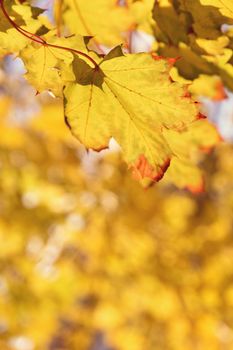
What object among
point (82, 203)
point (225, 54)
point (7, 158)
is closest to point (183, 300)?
point (82, 203)

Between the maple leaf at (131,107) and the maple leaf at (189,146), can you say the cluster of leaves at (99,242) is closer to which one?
the maple leaf at (189,146)

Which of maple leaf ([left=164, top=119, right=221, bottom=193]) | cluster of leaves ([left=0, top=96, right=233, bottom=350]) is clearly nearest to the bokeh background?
cluster of leaves ([left=0, top=96, right=233, bottom=350])

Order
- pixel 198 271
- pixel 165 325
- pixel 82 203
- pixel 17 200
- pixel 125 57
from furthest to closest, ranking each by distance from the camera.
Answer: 1. pixel 165 325
2. pixel 198 271
3. pixel 82 203
4. pixel 17 200
5. pixel 125 57

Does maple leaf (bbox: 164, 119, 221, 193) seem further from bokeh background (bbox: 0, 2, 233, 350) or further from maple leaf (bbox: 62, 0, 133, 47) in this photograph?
bokeh background (bbox: 0, 2, 233, 350)

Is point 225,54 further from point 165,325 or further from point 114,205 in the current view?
point 165,325

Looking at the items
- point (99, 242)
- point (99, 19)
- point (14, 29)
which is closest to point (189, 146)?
point (99, 19)

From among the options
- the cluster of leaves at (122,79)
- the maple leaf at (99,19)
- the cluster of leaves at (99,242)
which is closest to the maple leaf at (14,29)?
the cluster of leaves at (122,79)

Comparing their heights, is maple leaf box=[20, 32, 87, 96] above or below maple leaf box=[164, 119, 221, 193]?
above

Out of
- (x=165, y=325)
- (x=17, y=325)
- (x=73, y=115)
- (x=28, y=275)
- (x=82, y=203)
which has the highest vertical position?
(x=73, y=115)

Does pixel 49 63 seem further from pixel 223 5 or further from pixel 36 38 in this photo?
pixel 223 5
